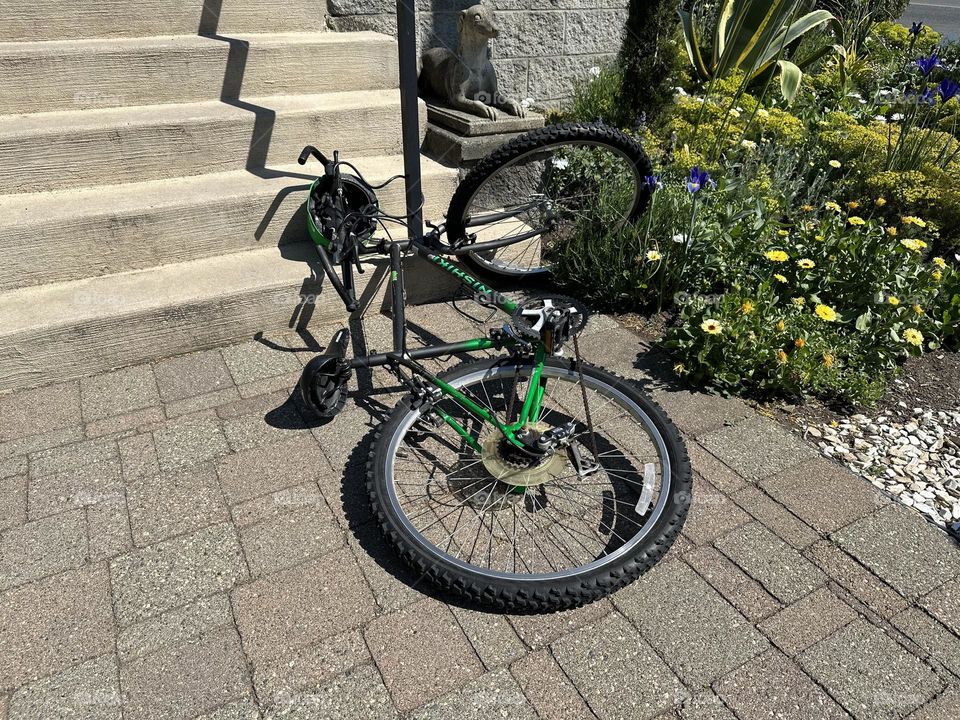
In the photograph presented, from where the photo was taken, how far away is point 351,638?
2092 millimetres

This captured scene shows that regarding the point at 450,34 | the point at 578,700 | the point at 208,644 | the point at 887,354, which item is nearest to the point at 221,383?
the point at 208,644

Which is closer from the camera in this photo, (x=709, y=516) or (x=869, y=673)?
(x=869, y=673)

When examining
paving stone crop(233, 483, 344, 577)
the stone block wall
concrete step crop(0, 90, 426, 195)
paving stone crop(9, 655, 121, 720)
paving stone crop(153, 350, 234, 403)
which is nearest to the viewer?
paving stone crop(9, 655, 121, 720)

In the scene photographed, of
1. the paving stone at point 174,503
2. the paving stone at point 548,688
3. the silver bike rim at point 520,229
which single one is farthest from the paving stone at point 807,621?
the silver bike rim at point 520,229

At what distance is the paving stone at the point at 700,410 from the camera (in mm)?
3004

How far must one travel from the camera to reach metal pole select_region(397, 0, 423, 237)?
3283mm

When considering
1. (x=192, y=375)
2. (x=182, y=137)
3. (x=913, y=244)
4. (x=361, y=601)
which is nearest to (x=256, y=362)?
(x=192, y=375)

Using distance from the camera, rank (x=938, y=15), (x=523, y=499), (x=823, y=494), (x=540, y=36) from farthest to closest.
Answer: (x=938, y=15)
(x=540, y=36)
(x=823, y=494)
(x=523, y=499)

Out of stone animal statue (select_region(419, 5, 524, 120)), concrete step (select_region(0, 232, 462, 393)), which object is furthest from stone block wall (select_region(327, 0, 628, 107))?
concrete step (select_region(0, 232, 462, 393))

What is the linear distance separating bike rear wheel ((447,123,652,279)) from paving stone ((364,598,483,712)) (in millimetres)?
2056

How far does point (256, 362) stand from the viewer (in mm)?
3338

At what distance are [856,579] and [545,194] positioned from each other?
9.11 feet

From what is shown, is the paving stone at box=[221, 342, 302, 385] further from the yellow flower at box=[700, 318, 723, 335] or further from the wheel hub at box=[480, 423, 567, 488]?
the yellow flower at box=[700, 318, 723, 335]

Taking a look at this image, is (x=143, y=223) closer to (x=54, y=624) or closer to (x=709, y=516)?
(x=54, y=624)
